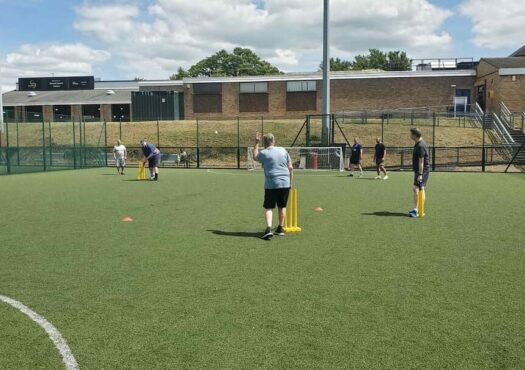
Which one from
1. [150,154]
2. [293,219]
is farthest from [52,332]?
[150,154]

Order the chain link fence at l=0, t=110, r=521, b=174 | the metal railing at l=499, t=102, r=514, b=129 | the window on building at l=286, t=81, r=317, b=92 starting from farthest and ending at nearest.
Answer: the window on building at l=286, t=81, r=317, b=92
the metal railing at l=499, t=102, r=514, b=129
the chain link fence at l=0, t=110, r=521, b=174

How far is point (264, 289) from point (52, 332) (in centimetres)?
230

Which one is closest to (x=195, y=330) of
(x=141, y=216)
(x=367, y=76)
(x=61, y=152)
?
Result: (x=141, y=216)

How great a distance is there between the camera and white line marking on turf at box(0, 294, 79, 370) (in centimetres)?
417

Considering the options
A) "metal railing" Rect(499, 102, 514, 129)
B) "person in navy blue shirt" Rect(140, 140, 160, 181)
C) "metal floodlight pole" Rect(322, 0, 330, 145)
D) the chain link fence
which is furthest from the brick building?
"person in navy blue shirt" Rect(140, 140, 160, 181)

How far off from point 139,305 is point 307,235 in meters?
4.39

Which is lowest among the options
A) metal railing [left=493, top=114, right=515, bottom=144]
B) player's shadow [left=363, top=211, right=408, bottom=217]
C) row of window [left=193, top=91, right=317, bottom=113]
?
player's shadow [left=363, top=211, right=408, bottom=217]

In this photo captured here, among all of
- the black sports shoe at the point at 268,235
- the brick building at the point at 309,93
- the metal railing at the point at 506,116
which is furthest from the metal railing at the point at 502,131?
the black sports shoe at the point at 268,235

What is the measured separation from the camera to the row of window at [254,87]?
52.0 metres

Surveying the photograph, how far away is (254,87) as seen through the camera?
52781 mm

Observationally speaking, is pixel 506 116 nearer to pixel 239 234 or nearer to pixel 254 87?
pixel 254 87

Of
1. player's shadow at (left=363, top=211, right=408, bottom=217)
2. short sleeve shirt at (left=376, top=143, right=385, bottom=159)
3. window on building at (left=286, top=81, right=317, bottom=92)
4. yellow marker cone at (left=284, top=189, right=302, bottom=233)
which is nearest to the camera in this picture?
yellow marker cone at (left=284, top=189, right=302, bottom=233)

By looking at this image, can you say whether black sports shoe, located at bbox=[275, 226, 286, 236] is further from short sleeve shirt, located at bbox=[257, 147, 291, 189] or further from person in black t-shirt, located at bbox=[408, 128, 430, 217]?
person in black t-shirt, located at bbox=[408, 128, 430, 217]

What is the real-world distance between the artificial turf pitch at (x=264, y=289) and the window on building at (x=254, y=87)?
41.5m
